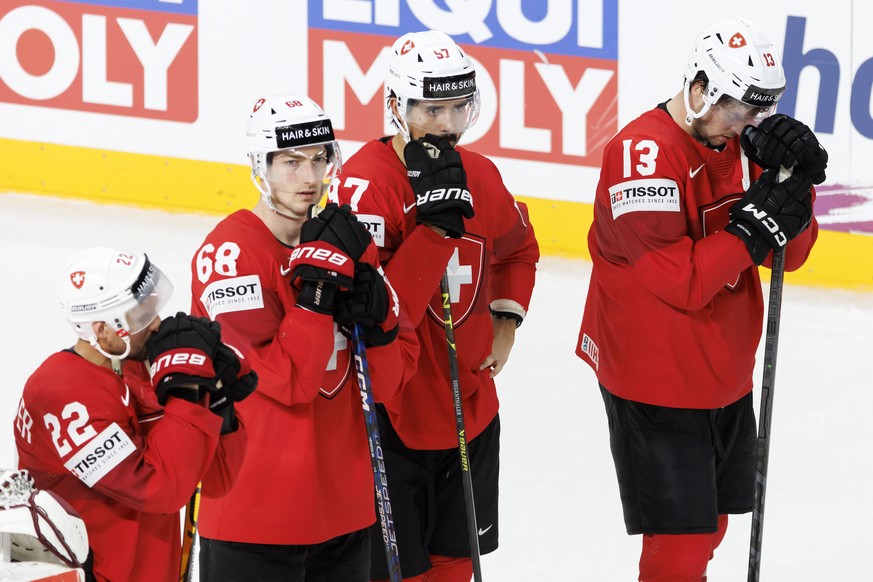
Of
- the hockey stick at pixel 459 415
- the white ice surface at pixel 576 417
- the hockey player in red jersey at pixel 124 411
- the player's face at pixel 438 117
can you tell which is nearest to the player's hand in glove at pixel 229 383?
the hockey player in red jersey at pixel 124 411

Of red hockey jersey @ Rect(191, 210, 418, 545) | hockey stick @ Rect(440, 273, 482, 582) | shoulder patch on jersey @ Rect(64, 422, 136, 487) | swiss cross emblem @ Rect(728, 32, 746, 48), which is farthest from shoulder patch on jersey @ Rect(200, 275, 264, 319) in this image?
swiss cross emblem @ Rect(728, 32, 746, 48)

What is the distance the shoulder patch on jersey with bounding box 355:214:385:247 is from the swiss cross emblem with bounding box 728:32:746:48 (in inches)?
32.6

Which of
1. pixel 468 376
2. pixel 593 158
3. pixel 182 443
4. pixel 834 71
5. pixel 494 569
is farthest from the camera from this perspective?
pixel 593 158

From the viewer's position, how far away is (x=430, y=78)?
10.5 ft

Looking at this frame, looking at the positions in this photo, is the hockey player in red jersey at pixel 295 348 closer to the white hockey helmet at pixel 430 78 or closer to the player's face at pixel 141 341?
the player's face at pixel 141 341

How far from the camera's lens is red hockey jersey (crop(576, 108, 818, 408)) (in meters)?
3.22

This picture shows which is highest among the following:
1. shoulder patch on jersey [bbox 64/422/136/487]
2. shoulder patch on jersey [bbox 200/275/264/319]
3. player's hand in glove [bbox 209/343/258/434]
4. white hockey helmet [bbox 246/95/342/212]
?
white hockey helmet [bbox 246/95/342/212]

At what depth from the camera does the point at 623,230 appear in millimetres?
3297

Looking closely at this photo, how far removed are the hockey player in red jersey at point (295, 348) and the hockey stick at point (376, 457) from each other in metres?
0.03

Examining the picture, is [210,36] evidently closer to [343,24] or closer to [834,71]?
[343,24]

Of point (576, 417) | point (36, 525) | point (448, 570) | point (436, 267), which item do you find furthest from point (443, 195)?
point (576, 417)

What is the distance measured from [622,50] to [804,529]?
2.36m

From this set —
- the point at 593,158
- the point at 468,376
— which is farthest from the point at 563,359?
the point at 468,376

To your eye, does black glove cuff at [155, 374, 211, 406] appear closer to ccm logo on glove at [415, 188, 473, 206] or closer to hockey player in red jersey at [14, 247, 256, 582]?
hockey player in red jersey at [14, 247, 256, 582]
